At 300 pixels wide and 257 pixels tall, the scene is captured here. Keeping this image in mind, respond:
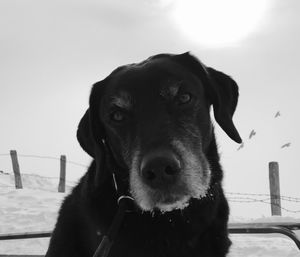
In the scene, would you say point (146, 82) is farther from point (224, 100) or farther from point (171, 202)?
point (171, 202)

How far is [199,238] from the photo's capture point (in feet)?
9.30

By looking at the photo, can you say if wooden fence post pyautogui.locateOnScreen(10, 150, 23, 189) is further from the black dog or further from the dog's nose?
the dog's nose

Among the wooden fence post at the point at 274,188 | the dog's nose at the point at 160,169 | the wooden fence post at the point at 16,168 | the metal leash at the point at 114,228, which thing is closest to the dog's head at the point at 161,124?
the dog's nose at the point at 160,169

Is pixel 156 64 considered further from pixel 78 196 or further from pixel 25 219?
pixel 25 219

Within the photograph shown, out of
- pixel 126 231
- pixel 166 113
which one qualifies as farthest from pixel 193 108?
pixel 126 231

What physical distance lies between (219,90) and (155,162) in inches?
38.5

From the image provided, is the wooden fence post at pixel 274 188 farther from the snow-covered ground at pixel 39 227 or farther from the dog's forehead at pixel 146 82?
the dog's forehead at pixel 146 82

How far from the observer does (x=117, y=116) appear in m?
2.96

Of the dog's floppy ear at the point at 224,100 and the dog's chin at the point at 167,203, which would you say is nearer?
the dog's chin at the point at 167,203

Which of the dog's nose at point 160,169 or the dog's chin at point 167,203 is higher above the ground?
the dog's nose at point 160,169

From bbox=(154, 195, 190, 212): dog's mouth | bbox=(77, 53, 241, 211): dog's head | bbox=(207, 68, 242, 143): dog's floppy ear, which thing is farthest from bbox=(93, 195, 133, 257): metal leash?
bbox=(207, 68, 242, 143): dog's floppy ear

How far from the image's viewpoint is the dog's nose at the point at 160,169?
2.40 m

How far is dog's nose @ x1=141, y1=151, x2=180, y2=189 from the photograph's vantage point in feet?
7.88

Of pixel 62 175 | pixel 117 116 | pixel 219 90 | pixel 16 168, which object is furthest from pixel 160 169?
pixel 16 168
